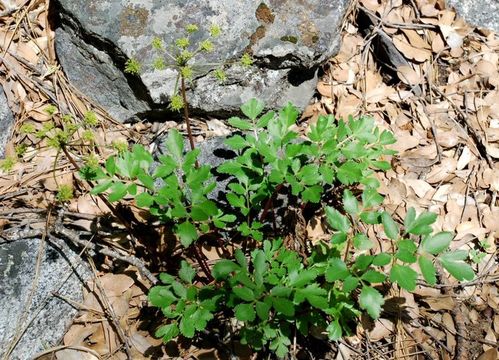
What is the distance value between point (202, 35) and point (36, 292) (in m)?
1.50

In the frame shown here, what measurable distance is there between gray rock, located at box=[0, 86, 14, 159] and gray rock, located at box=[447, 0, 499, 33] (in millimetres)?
2752

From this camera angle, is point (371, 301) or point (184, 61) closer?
point (371, 301)

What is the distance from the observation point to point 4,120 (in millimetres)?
2674

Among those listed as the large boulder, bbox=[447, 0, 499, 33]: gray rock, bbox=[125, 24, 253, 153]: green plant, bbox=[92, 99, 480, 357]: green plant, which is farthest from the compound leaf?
bbox=[447, 0, 499, 33]: gray rock

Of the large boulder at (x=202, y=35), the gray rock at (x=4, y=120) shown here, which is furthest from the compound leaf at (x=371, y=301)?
the gray rock at (x=4, y=120)

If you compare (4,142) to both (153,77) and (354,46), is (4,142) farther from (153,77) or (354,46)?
(354,46)

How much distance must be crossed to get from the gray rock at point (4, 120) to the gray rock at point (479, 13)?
2752mm

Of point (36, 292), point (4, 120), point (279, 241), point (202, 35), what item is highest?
point (202, 35)

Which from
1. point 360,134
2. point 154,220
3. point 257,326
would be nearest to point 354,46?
point 360,134

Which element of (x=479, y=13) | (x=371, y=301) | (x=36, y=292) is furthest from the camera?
(x=479, y=13)

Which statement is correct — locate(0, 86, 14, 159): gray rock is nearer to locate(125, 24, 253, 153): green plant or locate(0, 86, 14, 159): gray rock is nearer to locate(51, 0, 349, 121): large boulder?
locate(51, 0, 349, 121): large boulder

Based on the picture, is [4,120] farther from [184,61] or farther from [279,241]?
[279,241]

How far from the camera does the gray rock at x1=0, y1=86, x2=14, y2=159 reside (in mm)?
2643

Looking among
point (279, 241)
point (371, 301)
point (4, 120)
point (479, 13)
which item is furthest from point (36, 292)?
point (479, 13)
